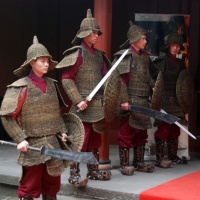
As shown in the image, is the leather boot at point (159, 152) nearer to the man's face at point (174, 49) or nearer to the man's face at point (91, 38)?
the man's face at point (174, 49)

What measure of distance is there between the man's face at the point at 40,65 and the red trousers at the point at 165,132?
2.42 m

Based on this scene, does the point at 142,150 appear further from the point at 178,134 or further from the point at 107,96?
the point at 107,96

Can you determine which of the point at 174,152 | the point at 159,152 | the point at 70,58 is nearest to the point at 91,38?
the point at 70,58

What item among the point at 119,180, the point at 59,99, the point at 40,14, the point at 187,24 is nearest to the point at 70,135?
the point at 59,99

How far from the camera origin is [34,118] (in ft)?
15.9

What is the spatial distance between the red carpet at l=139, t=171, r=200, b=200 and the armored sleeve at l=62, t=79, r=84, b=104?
1144 millimetres

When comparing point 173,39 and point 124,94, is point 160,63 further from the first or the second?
point 124,94

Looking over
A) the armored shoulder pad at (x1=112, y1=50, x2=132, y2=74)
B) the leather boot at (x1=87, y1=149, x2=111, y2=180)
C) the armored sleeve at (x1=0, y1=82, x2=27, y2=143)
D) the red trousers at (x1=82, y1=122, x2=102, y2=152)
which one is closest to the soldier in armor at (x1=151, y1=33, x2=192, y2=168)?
the armored shoulder pad at (x1=112, y1=50, x2=132, y2=74)

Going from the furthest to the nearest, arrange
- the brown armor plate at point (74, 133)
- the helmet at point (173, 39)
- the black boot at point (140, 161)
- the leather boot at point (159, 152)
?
the leather boot at point (159, 152), the helmet at point (173, 39), the black boot at point (140, 161), the brown armor plate at point (74, 133)

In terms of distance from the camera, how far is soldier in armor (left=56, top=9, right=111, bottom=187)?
18.5 feet

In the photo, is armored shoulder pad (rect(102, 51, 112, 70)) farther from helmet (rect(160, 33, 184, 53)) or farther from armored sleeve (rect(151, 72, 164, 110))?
helmet (rect(160, 33, 184, 53))

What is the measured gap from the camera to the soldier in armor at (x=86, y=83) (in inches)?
222

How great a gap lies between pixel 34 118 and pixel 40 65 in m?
0.48

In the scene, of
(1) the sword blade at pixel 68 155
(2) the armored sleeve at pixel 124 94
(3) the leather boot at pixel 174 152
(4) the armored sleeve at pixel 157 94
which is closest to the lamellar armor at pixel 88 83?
(2) the armored sleeve at pixel 124 94
